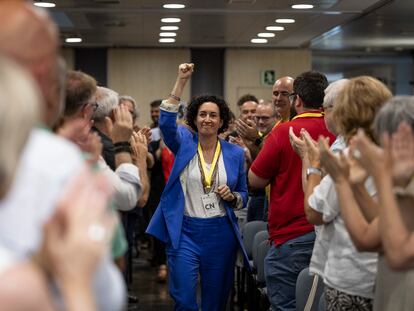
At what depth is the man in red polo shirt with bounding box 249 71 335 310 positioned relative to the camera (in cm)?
567

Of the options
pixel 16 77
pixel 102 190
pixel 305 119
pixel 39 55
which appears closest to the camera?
pixel 16 77

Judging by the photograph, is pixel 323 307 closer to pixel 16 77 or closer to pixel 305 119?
pixel 305 119

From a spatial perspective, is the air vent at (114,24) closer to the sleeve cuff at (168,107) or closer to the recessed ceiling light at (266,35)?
the recessed ceiling light at (266,35)

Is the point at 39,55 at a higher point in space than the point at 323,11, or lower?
lower

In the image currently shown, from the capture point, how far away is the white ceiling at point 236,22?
10156 millimetres

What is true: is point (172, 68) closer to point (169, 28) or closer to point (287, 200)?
point (169, 28)

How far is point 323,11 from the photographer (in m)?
10.7

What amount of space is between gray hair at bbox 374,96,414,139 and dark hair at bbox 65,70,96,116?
1.12 meters

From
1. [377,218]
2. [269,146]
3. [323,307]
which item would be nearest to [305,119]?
[269,146]

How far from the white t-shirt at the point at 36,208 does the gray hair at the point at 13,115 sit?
17cm

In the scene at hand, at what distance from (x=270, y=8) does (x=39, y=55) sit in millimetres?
8631

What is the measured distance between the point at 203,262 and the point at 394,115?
3308 mm

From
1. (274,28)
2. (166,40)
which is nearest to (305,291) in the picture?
(274,28)

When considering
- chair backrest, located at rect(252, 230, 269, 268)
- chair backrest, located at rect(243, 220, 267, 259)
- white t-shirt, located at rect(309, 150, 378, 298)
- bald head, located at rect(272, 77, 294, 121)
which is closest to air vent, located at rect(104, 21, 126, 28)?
chair backrest, located at rect(243, 220, 267, 259)
